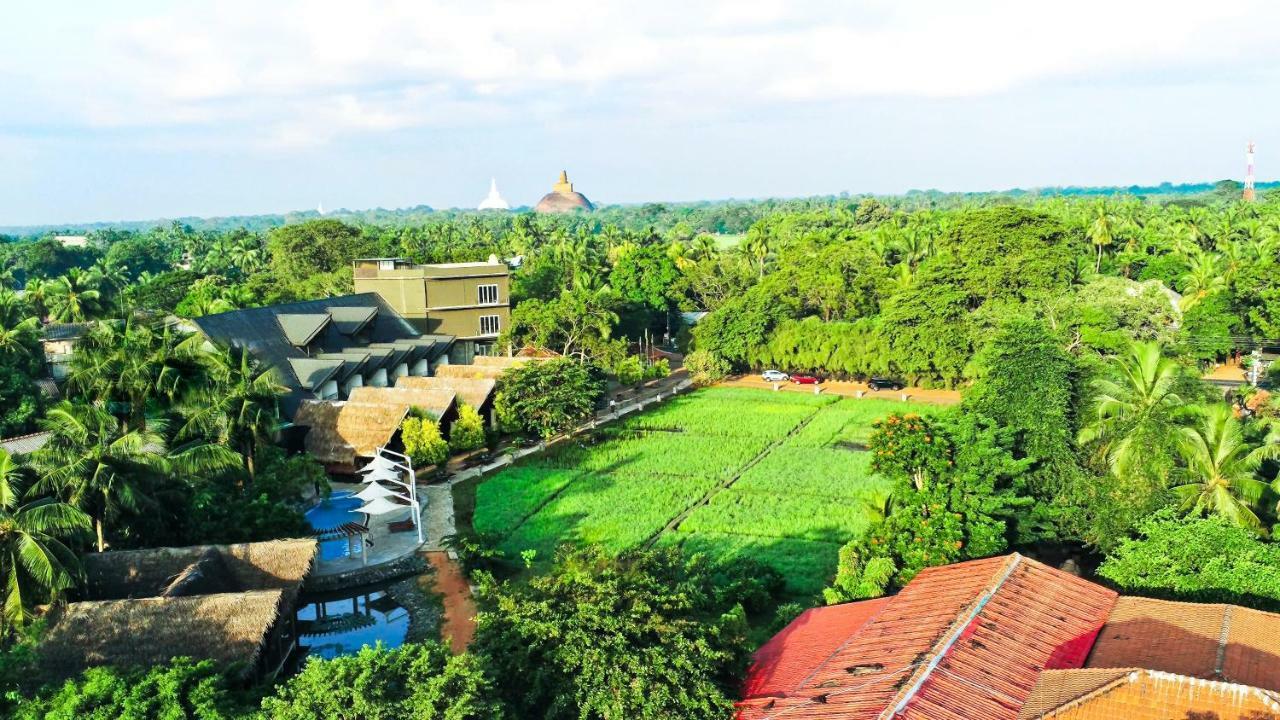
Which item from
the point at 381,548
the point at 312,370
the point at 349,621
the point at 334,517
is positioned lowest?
the point at 349,621

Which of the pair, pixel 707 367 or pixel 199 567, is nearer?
pixel 199 567

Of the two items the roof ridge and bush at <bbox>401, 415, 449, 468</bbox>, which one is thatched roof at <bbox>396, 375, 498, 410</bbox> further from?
the roof ridge

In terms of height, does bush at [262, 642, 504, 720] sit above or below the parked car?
above

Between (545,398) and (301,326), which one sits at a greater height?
(301,326)

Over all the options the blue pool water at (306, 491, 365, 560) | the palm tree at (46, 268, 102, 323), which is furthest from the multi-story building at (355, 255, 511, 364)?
the blue pool water at (306, 491, 365, 560)

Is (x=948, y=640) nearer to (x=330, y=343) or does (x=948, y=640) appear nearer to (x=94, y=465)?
(x=94, y=465)

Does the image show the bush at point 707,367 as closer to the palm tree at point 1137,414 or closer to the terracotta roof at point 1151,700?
the palm tree at point 1137,414

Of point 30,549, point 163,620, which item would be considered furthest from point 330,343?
point 163,620
